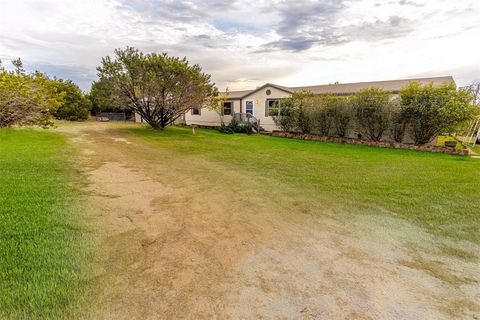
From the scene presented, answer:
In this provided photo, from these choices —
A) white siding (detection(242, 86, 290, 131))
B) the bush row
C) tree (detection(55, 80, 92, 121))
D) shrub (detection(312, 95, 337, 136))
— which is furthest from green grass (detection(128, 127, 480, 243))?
tree (detection(55, 80, 92, 121))

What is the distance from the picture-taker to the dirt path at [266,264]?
2312 millimetres

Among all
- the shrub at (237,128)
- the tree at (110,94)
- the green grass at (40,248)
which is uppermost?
the tree at (110,94)

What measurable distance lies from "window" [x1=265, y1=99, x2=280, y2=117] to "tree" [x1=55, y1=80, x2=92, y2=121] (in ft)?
71.4

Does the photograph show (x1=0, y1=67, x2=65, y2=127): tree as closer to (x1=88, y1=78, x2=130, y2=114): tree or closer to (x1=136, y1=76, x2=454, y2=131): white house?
(x1=88, y1=78, x2=130, y2=114): tree

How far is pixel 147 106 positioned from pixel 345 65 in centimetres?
1637

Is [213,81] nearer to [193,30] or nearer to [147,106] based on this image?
[193,30]

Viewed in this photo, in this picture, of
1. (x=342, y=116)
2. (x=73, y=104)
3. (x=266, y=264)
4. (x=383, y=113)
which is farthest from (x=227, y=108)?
(x=266, y=264)

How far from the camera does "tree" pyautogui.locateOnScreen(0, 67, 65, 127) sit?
3871mm

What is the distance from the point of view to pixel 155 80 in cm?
1584

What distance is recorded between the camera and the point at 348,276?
9.14 feet

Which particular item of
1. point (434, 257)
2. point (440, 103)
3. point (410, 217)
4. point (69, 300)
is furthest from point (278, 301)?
point (440, 103)

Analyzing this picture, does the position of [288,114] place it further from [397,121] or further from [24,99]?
[24,99]

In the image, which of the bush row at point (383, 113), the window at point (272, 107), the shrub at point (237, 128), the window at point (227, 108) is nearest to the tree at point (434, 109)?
the bush row at point (383, 113)

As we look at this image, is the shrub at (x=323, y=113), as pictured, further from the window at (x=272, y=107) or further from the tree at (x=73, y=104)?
the tree at (x=73, y=104)
